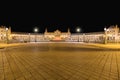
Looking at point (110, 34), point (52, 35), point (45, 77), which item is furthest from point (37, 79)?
point (52, 35)

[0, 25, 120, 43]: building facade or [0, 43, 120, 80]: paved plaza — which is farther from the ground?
[0, 25, 120, 43]: building facade

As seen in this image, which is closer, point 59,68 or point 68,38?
point 59,68

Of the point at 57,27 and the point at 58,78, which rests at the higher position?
the point at 57,27

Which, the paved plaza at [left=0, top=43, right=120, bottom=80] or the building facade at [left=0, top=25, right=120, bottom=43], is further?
the building facade at [left=0, top=25, right=120, bottom=43]

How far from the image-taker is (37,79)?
20.7ft

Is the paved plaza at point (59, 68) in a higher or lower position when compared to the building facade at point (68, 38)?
lower

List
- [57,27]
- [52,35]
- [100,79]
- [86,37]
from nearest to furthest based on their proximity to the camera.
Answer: [100,79], [86,37], [52,35], [57,27]

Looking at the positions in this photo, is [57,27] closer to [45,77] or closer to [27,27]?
[27,27]

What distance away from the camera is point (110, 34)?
203 feet

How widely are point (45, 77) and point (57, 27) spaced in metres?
107

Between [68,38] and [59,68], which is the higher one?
[68,38]

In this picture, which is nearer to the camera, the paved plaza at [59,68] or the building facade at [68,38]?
the paved plaza at [59,68]

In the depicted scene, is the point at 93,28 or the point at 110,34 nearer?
the point at 110,34

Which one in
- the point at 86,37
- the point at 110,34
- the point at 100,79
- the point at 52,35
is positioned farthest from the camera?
the point at 52,35
